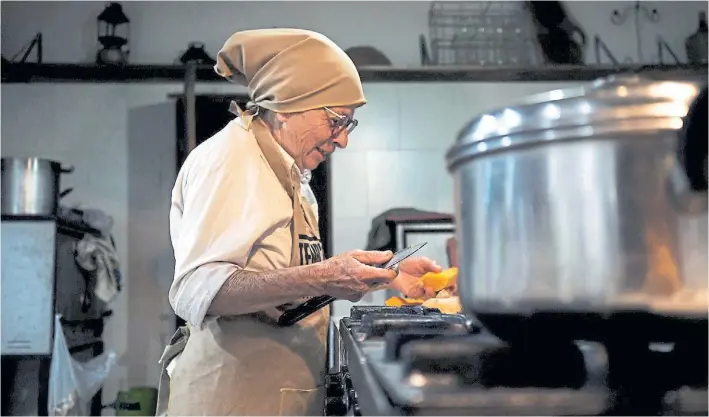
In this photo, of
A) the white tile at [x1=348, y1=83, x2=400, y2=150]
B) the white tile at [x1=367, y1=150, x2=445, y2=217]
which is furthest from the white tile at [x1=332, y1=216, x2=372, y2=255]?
the white tile at [x1=348, y1=83, x2=400, y2=150]

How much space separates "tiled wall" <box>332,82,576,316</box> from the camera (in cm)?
347

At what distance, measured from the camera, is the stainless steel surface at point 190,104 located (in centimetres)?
304

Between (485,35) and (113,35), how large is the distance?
1.94 meters

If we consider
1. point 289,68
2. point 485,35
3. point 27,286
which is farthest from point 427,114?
point 289,68

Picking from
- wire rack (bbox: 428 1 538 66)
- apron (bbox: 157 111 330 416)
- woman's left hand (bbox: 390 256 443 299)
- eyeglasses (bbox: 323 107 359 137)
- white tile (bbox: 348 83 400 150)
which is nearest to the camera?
apron (bbox: 157 111 330 416)

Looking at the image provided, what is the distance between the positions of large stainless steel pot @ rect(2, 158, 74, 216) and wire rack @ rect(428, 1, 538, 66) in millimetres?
1985

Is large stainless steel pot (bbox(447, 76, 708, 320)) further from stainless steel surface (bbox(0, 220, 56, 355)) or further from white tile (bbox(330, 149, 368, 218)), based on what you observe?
white tile (bbox(330, 149, 368, 218))

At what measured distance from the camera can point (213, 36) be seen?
3.53 meters

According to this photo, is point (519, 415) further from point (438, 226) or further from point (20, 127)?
point (20, 127)

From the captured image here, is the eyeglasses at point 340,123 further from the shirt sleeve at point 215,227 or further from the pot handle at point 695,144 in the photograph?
the pot handle at point 695,144

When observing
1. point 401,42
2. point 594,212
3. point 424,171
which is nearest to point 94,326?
point 424,171

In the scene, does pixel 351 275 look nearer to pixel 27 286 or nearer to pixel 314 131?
pixel 314 131

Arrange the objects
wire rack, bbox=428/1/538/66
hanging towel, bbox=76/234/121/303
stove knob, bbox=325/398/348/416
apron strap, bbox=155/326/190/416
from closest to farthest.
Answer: stove knob, bbox=325/398/348/416
apron strap, bbox=155/326/190/416
hanging towel, bbox=76/234/121/303
wire rack, bbox=428/1/538/66

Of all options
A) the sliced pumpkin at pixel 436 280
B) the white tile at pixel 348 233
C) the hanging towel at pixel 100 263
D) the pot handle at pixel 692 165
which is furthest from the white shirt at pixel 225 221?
the white tile at pixel 348 233
